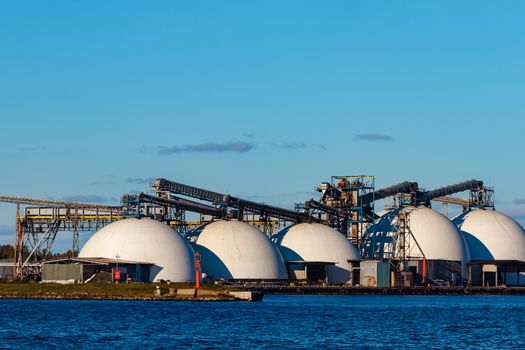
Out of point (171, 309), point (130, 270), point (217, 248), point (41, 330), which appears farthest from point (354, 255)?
point (41, 330)

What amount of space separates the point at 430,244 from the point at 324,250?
15331 mm

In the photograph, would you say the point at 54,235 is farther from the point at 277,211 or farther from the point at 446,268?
the point at 446,268

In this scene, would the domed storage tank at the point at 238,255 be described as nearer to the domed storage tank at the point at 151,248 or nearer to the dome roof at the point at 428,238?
the domed storage tank at the point at 151,248

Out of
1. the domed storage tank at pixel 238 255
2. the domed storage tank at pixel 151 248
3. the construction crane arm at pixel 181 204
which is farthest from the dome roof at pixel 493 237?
the domed storage tank at pixel 151 248

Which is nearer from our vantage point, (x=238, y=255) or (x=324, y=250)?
(x=238, y=255)

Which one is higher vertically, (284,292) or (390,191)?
(390,191)

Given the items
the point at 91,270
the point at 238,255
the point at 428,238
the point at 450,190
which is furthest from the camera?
the point at 450,190

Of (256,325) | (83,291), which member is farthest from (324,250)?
(256,325)

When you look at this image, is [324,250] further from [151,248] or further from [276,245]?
[151,248]

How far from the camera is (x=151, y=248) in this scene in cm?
13362

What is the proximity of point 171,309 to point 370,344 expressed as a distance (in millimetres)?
34344

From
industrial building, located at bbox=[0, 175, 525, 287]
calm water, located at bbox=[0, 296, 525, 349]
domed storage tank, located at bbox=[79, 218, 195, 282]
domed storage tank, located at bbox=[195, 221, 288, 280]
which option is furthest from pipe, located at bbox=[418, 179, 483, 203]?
calm water, located at bbox=[0, 296, 525, 349]

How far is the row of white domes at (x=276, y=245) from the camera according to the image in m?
134

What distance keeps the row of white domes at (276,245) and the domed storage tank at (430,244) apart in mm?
136
